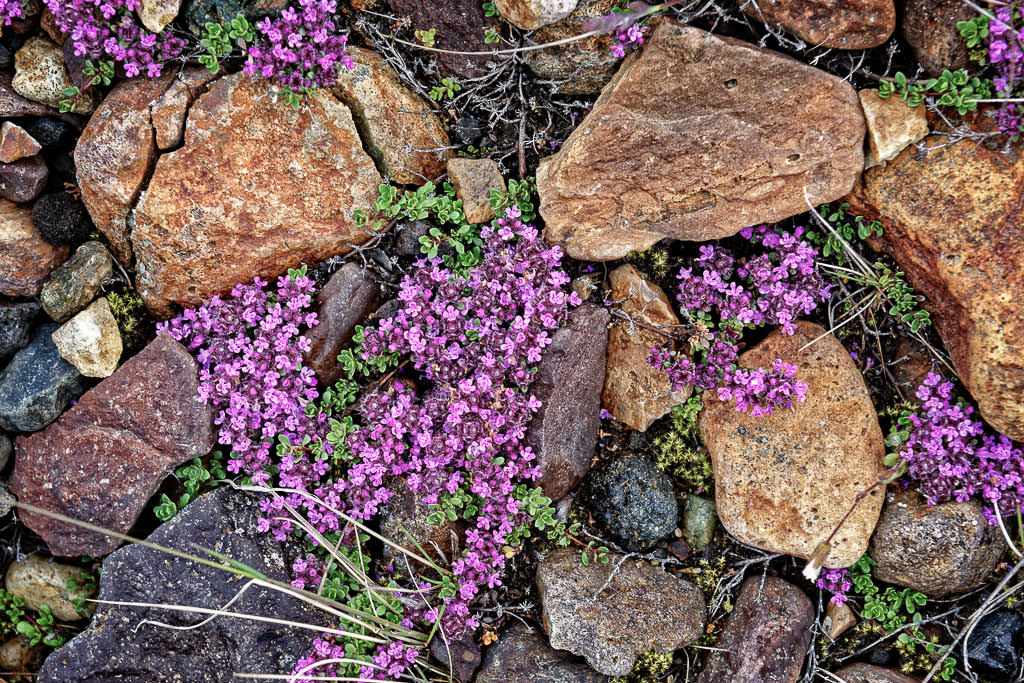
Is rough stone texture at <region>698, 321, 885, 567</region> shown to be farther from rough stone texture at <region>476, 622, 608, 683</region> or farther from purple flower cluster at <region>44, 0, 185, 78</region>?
purple flower cluster at <region>44, 0, 185, 78</region>

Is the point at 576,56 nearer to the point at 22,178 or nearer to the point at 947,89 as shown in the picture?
the point at 947,89

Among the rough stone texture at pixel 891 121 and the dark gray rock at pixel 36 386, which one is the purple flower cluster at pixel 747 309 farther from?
the dark gray rock at pixel 36 386

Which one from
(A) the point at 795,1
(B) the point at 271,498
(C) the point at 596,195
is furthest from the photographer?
(B) the point at 271,498

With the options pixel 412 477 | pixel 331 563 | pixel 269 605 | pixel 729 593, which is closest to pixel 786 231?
pixel 729 593

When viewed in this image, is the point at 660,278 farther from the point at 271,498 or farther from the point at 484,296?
the point at 271,498

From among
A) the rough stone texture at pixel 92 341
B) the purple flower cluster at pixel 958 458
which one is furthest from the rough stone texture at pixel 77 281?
the purple flower cluster at pixel 958 458

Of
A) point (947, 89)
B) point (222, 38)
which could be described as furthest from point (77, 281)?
point (947, 89)
